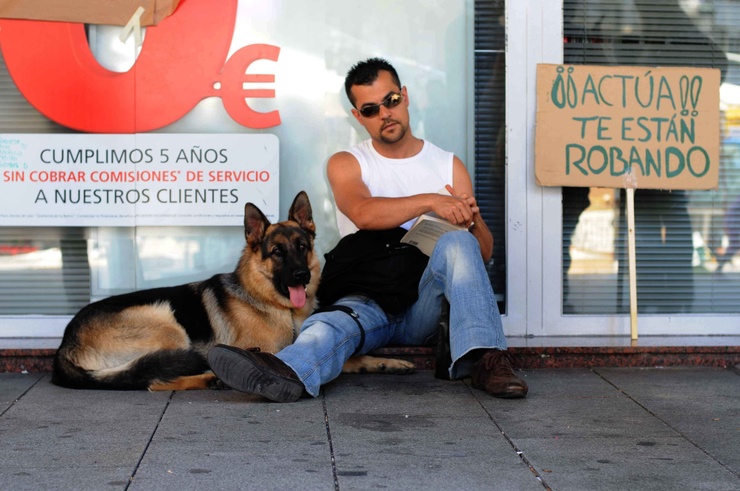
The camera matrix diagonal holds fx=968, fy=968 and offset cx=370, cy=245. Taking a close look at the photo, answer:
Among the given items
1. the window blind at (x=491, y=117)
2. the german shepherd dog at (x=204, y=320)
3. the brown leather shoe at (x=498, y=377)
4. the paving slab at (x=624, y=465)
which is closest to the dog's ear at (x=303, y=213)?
the german shepherd dog at (x=204, y=320)

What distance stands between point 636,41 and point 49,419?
162 inches

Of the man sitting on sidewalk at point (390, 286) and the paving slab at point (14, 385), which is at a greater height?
the man sitting on sidewalk at point (390, 286)

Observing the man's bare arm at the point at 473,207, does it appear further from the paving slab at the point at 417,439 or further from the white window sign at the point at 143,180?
the white window sign at the point at 143,180

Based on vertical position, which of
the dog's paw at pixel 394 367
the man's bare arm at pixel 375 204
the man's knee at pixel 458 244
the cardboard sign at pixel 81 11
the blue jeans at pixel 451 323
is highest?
the cardboard sign at pixel 81 11

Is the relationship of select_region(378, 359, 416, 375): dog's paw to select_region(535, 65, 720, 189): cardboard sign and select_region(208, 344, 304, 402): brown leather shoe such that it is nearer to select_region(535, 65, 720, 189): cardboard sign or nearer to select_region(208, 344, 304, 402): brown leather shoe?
select_region(208, 344, 304, 402): brown leather shoe

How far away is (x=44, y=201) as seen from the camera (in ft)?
19.0

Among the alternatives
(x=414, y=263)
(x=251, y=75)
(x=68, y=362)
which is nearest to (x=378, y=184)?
(x=414, y=263)

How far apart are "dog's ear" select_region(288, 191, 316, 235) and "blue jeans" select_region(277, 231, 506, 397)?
0.60 metres

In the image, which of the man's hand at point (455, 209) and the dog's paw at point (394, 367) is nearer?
the man's hand at point (455, 209)

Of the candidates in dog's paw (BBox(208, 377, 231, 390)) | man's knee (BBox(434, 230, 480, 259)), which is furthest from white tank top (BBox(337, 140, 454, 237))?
dog's paw (BBox(208, 377, 231, 390))

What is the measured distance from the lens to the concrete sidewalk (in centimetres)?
325

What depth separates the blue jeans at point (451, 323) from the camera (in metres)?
4.45

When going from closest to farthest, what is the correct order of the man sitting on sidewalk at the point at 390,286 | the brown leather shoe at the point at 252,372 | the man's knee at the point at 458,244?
the brown leather shoe at the point at 252,372
the man sitting on sidewalk at the point at 390,286
the man's knee at the point at 458,244

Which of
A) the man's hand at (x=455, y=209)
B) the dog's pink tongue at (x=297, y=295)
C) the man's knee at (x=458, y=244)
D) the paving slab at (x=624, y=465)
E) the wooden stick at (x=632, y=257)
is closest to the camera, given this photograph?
the paving slab at (x=624, y=465)
